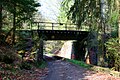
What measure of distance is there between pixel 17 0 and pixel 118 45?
7.04 m

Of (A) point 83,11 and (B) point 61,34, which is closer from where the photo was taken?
(A) point 83,11

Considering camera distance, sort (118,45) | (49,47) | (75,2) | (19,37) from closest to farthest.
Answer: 1. (118,45)
2. (75,2)
3. (19,37)
4. (49,47)

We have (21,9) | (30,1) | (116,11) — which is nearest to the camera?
(116,11)

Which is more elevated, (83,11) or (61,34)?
(83,11)

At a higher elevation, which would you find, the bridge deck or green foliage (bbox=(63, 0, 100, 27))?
green foliage (bbox=(63, 0, 100, 27))

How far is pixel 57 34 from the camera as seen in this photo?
3359 cm

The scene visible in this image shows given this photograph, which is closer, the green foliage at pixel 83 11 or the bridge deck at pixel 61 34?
the green foliage at pixel 83 11

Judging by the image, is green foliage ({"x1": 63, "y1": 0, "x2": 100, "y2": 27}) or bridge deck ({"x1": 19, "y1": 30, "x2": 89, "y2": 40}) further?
bridge deck ({"x1": 19, "y1": 30, "x2": 89, "y2": 40})

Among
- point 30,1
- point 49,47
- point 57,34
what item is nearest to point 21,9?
point 30,1

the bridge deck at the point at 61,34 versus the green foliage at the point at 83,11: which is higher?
the green foliage at the point at 83,11

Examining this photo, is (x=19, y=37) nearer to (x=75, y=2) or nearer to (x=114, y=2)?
(x=75, y=2)

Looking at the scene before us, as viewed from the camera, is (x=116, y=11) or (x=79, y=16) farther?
(x=79, y=16)

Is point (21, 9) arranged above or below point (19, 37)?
above

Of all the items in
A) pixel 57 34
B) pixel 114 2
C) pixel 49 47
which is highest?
pixel 114 2
